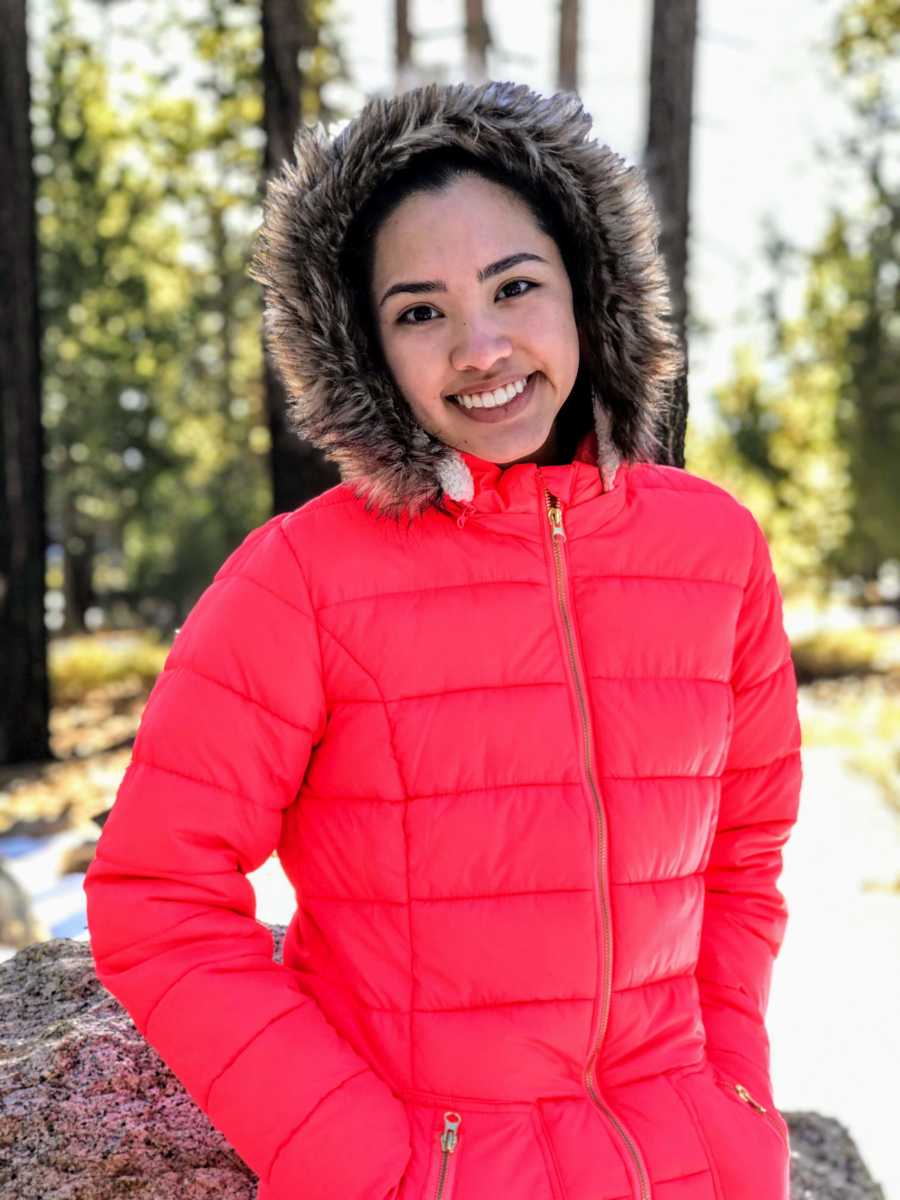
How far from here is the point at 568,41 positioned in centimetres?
870

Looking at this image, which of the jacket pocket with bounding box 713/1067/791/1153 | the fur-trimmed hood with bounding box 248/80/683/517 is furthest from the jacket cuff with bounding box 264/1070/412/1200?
the fur-trimmed hood with bounding box 248/80/683/517

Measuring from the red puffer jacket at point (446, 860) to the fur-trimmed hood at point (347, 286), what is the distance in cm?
10

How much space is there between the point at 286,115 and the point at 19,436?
3768 mm

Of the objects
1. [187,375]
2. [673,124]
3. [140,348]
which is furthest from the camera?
[187,375]

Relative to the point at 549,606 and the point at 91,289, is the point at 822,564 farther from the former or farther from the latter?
the point at 549,606

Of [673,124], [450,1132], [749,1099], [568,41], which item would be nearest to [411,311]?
[450,1132]

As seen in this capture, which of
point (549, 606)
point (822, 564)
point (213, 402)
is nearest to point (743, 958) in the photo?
point (549, 606)

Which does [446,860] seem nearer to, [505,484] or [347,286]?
[505,484]

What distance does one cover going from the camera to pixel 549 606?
74.3 inches

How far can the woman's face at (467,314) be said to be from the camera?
190cm

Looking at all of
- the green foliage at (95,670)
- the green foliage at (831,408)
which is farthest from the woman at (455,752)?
the green foliage at (831,408)

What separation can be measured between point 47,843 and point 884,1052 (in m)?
4.62

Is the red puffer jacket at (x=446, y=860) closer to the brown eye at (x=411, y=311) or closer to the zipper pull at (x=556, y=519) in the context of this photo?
the zipper pull at (x=556, y=519)

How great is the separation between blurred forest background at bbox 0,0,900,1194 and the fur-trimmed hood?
203 mm
